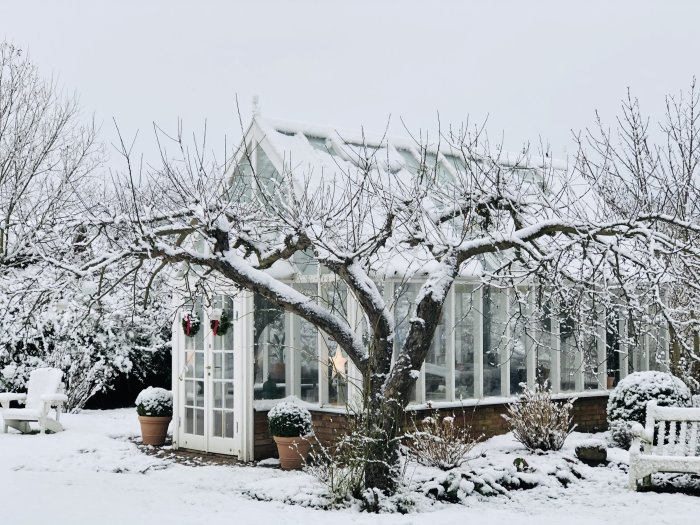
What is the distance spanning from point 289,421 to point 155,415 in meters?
2.82

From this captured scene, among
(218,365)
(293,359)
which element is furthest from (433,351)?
(218,365)

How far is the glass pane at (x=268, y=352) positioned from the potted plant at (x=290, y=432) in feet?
2.62

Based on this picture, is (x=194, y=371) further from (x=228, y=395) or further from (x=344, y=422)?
(x=344, y=422)

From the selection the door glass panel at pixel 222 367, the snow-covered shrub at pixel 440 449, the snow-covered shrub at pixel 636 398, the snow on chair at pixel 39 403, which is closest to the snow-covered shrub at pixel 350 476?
the snow-covered shrub at pixel 440 449

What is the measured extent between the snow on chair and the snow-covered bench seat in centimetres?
856

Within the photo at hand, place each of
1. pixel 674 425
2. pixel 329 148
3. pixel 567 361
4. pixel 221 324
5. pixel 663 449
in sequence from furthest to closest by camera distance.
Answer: pixel 567 361 < pixel 329 148 < pixel 221 324 < pixel 674 425 < pixel 663 449

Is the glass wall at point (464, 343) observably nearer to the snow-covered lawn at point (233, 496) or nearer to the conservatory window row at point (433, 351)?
the conservatory window row at point (433, 351)

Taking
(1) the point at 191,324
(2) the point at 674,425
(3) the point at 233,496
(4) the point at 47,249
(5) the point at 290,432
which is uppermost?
(4) the point at 47,249

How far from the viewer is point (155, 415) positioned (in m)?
12.5

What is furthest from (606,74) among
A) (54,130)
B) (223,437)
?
(223,437)

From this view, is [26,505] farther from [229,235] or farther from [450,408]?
[450,408]

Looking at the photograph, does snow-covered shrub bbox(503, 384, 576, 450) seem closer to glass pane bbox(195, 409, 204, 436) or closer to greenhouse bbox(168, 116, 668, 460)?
greenhouse bbox(168, 116, 668, 460)

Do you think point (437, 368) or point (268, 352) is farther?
point (268, 352)

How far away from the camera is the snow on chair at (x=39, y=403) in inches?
528
